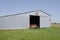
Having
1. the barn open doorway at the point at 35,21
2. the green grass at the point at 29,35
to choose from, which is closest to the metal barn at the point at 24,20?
the barn open doorway at the point at 35,21

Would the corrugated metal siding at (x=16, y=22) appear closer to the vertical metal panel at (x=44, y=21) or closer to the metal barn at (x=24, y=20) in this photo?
the metal barn at (x=24, y=20)

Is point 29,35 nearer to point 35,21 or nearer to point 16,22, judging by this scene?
point 16,22

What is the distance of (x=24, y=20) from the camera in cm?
3350

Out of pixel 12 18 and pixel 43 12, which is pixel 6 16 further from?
pixel 43 12

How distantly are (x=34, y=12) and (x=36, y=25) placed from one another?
149 inches

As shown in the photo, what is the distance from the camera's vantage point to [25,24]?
3356cm

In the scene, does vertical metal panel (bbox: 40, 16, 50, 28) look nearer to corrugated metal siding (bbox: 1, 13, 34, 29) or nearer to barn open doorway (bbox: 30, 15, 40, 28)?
barn open doorway (bbox: 30, 15, 40, 28)

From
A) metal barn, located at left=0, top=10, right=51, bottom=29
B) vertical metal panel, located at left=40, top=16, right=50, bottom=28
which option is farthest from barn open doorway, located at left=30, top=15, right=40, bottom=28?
vertical metal panel, located at left=40, top=16, right=50, bottom=28

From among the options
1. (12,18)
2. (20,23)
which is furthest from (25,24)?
(12,18)

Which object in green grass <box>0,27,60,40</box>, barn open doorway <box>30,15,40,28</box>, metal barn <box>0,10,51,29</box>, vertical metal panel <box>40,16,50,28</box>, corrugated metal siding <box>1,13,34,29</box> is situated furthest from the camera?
barn open doorway <box>30,15,40,28</box>

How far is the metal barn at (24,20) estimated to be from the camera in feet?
99.8

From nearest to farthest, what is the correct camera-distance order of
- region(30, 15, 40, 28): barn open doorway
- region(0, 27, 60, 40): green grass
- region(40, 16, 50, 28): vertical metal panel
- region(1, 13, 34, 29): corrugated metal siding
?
region(0, 27, 60, 40): green grass < region(1, 13, 34, 29): corrugated metal siding < region(40, 16, 50, 28): vertical metal panel < region(30, 15, 40, 28): barn open doorway

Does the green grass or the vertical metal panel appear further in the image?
the vertical metal panel

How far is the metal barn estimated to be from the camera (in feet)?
99.8
